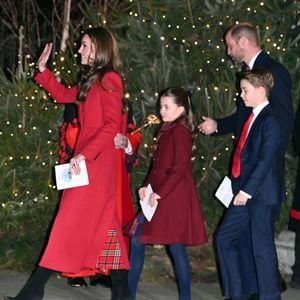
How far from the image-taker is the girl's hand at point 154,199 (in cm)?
632

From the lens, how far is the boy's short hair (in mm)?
6219

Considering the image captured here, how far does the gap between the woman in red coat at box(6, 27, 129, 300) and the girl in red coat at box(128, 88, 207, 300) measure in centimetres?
26

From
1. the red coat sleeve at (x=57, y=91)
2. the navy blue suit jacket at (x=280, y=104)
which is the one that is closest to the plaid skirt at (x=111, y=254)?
the red coat sleeve at (x=57, y=91)

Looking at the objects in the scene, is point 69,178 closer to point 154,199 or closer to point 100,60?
point 154,199

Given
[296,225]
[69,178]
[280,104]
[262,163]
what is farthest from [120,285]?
[296,225]

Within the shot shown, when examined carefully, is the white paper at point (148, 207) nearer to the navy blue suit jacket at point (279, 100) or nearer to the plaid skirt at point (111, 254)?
the plaid skirt at point (111, 254)

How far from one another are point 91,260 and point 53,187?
239 cm

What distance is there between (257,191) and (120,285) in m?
1.13

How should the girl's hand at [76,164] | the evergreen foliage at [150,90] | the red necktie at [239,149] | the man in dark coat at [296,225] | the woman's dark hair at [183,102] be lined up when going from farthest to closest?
the evergreen foliage at [150,90]
the man in dark coat at [296,225]
the woman's dark hair at [183,102]
the red necktie at [239,149]
the girl's hand at [76,164]

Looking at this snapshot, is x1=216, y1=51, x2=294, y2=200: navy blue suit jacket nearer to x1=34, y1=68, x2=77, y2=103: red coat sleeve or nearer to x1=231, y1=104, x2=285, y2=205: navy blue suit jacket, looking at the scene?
x1=231, y1=104, x2=285, y2=205: navy blue suit jacket

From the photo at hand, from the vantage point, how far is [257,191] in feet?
20.1

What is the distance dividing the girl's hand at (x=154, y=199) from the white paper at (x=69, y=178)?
0.49 metres

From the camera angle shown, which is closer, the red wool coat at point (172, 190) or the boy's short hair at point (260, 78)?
the boy's short hair at point (260, 78)

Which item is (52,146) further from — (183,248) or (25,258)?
(183,248)
